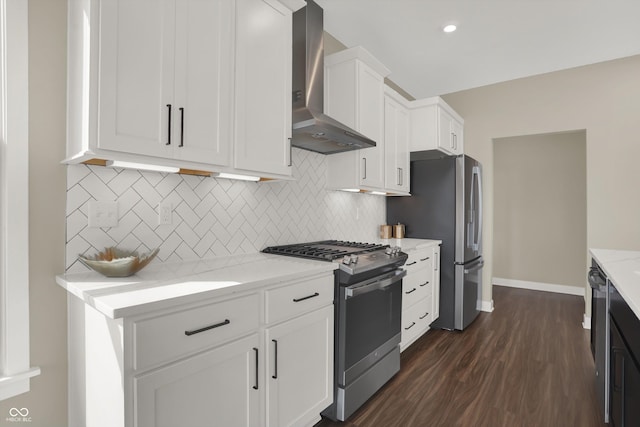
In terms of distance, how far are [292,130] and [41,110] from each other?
1280 mm

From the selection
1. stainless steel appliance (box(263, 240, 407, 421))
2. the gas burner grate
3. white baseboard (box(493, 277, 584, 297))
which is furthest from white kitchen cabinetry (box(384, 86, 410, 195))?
white baseboard (box(493, 277, 584, 297))

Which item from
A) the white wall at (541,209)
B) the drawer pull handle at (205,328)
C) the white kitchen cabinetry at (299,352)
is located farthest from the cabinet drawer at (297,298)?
the white wall at (541,209)

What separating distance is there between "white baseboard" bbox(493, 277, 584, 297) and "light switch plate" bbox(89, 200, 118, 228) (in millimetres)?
6146

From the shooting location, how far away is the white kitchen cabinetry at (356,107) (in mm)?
2688

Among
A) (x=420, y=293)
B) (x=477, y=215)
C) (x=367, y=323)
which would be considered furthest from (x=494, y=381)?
(x=477, y=215)

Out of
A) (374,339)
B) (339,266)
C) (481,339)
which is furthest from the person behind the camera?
(481,339)

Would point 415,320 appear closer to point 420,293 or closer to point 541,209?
point 420,293

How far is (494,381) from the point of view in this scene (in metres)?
2.44

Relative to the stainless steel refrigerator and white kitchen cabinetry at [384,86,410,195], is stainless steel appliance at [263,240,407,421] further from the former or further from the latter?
the stainless steel refrigerator

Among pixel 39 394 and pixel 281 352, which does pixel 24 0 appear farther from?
pixel 281 352

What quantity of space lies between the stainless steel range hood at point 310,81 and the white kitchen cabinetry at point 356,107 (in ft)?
0.92

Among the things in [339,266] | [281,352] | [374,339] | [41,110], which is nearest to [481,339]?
[374,339]

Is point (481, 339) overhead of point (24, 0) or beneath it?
beneath

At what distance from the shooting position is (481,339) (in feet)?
10.7
